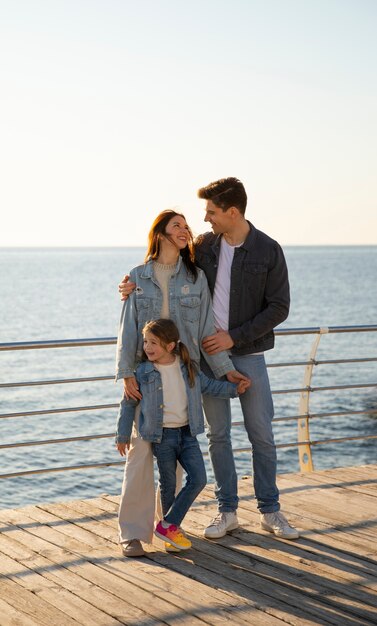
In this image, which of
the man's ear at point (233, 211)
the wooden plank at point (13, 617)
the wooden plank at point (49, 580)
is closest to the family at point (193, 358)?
the man's ear at point (233, 211)

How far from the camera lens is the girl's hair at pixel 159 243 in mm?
4199

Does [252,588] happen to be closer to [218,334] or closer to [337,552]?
[337,552]

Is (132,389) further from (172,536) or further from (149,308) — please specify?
(172,536)

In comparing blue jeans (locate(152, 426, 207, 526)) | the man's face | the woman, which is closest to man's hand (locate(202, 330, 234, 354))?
the woman

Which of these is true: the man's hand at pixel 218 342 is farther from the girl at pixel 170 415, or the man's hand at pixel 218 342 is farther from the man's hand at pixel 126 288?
the man's hand at pixel 126 288

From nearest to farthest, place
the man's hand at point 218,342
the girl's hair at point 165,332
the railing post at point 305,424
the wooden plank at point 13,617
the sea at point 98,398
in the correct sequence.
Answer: the wooden plank at point 13,617, the girl's hair at point 165,332, the man's hand at point 218,342, the railing post at point 305,424, the sea at point 98,398

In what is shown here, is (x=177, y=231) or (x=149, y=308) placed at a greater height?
(x=177, y=231)

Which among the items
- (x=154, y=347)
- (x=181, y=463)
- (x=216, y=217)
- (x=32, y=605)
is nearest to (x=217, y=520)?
(x=181, y=463)

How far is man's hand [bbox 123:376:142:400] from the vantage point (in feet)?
13.7

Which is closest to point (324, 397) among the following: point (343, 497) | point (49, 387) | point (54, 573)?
point (49, 387)

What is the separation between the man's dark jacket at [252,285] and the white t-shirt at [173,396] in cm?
34

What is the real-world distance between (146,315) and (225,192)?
649 mm

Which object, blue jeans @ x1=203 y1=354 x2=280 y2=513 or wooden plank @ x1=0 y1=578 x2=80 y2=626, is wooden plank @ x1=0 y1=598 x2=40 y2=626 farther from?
blue jeans @ x1=203 y1=354 x2=280 y2=513

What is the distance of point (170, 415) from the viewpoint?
4.18 metres
